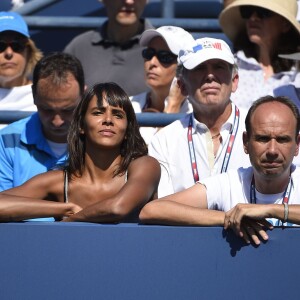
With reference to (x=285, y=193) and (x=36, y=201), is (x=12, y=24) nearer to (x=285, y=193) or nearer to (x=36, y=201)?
(x=36, y=201)

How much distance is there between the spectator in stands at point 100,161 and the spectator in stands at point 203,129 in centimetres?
32

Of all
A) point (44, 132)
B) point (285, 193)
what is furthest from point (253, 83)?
point (285, 193)

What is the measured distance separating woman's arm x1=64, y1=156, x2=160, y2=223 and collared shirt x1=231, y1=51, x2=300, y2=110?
1.28 meters

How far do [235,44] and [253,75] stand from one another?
35cm

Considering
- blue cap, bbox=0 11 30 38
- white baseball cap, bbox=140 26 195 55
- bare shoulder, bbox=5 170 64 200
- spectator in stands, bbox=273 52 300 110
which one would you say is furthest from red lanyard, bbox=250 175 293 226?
blue cap, bbox=0 11 30 38

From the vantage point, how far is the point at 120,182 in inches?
Result: 190

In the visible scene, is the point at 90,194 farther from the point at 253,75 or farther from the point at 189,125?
the point at 253,75

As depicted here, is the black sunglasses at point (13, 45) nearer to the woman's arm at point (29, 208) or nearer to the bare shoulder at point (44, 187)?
the bare shoulder at point (44, 187)

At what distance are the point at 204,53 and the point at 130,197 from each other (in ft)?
3.54

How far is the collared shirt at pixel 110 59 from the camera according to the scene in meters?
6.37

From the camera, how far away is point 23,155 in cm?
539

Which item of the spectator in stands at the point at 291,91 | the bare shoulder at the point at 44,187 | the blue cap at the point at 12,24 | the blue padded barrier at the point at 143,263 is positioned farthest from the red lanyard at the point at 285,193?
the blue cap at the point at 12,24

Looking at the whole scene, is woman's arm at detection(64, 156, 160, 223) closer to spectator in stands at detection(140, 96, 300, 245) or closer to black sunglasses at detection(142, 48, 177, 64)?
spectator in stands at detection(140, 96, 300, 245)

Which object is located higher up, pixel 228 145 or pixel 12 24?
pixel 12 24
